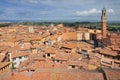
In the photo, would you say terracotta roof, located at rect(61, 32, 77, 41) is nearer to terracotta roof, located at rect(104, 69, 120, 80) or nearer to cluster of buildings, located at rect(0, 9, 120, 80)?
cluster of buildings, located at rect(0, 9, 120, 80)

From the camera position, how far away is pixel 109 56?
134 ft

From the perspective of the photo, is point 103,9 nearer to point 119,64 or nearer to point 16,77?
point 119,64

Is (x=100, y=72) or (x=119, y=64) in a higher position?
(x=100, y=72)

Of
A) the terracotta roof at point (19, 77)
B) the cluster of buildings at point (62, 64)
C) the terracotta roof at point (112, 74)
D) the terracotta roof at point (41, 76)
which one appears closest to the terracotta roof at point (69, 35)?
the cluster of buildings at point (62, 64)

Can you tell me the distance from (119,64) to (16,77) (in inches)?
744

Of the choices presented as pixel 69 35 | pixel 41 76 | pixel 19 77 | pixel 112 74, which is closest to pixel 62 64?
pixel 41 76

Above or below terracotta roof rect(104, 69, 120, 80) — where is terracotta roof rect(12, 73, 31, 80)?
below

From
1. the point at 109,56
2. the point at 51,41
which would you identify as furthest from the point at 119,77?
the point at 51,41

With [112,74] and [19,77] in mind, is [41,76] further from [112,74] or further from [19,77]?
[112,74]

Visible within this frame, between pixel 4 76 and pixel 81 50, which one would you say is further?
pixel 81 50

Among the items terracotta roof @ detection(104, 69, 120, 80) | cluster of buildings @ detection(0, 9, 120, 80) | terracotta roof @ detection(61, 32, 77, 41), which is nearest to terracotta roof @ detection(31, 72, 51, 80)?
cluster of buildings @ detection(0, 9, 120, 80)

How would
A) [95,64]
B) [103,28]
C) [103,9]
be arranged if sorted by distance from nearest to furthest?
[95,64] → [103,9] → [103,28]

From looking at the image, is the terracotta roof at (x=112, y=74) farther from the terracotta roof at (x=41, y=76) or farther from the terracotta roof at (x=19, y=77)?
the terracotta roof at (x=19, y=77)

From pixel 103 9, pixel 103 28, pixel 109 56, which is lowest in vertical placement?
pixel 109 56
